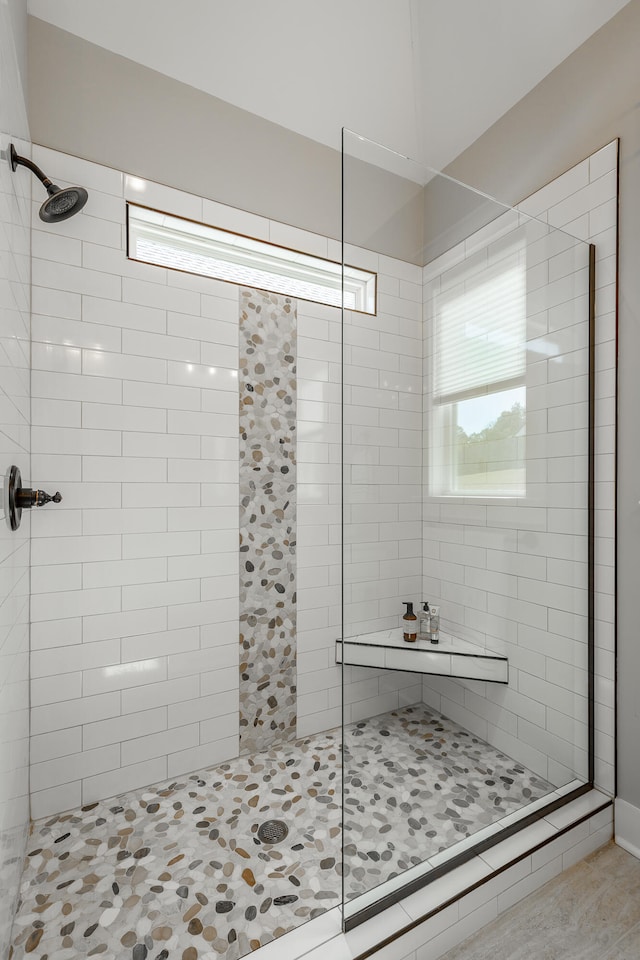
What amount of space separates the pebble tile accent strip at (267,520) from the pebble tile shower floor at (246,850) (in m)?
0.42

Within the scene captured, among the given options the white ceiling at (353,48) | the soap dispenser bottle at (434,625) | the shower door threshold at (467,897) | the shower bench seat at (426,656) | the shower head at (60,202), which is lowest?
the shower door threshold at (467,897)

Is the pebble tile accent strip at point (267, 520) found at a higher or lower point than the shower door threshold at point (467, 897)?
higher

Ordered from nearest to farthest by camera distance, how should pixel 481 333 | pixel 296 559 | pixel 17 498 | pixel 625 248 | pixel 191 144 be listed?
pixel 17 498, pixel 481 333, pixel 625 248, pixel 191 144, pixel 296 559

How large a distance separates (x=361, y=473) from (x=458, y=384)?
1.40ft

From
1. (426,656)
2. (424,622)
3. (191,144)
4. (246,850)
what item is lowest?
(246,850)

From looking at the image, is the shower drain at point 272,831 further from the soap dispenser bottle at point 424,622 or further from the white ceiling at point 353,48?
the white ceiling at point 353,48

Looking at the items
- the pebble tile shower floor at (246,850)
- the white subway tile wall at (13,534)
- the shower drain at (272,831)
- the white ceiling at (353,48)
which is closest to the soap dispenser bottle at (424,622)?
the pebble tile shower floor at (246,850)

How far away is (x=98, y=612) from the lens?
175cm

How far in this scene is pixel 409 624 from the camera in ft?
4.29

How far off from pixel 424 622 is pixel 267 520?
3.25 feet

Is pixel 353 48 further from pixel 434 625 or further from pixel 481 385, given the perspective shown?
pixel 434 625

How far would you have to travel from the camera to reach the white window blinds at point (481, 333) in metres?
1.34

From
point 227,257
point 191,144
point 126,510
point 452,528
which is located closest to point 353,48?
point 191,144

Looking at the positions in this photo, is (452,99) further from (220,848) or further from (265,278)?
(220,848)
